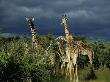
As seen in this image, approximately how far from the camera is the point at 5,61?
25.6m

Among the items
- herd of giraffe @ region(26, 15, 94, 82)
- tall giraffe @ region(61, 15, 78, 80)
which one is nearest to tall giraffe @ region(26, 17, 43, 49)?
herd of giraffe @ region(26, 15, 94, 82)

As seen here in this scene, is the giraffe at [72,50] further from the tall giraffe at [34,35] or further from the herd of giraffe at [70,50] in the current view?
the tall giraffe at [34,35]

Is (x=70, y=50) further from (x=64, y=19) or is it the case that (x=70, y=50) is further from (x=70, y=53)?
(x=64, y=19)

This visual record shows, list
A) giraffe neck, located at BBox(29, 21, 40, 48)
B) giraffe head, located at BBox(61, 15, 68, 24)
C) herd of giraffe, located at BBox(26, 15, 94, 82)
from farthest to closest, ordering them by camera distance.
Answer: giraffe head, located at BBox(61, 15, 68, 24)
herd of giraffe, located at BBox(26, 15, 94, 82)
giraffe neck, located at BBox(29, 21, 40, 48)

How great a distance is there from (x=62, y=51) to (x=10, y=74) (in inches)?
740

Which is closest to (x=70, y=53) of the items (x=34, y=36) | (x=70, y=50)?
(x=70, y=50)

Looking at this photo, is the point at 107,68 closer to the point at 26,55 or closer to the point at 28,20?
the point at 28,20

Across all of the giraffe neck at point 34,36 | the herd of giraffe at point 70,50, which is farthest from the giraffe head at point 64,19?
the giraffe neck at point 34,36

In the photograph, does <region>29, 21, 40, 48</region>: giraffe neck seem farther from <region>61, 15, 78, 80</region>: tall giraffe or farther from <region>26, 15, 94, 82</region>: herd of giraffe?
<region>61, 15, 78, 80</region>: tall giraffe

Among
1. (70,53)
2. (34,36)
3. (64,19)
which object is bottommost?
(70,53)

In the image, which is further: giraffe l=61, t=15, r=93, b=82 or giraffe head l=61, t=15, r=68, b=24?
giraffe head l=61, t=15, r=68, b=24

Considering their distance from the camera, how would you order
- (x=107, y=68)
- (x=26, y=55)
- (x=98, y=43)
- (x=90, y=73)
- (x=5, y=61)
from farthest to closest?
(x=98, y=43), (x=107, y=68), (x=90, y=73), (x=26, y=55), (x=5, y=61)

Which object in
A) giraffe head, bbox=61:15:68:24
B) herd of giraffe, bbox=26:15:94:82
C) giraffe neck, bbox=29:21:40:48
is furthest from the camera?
giraffe head, bbox=61:15:68:24

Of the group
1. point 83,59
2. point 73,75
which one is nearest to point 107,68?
point 83,59
